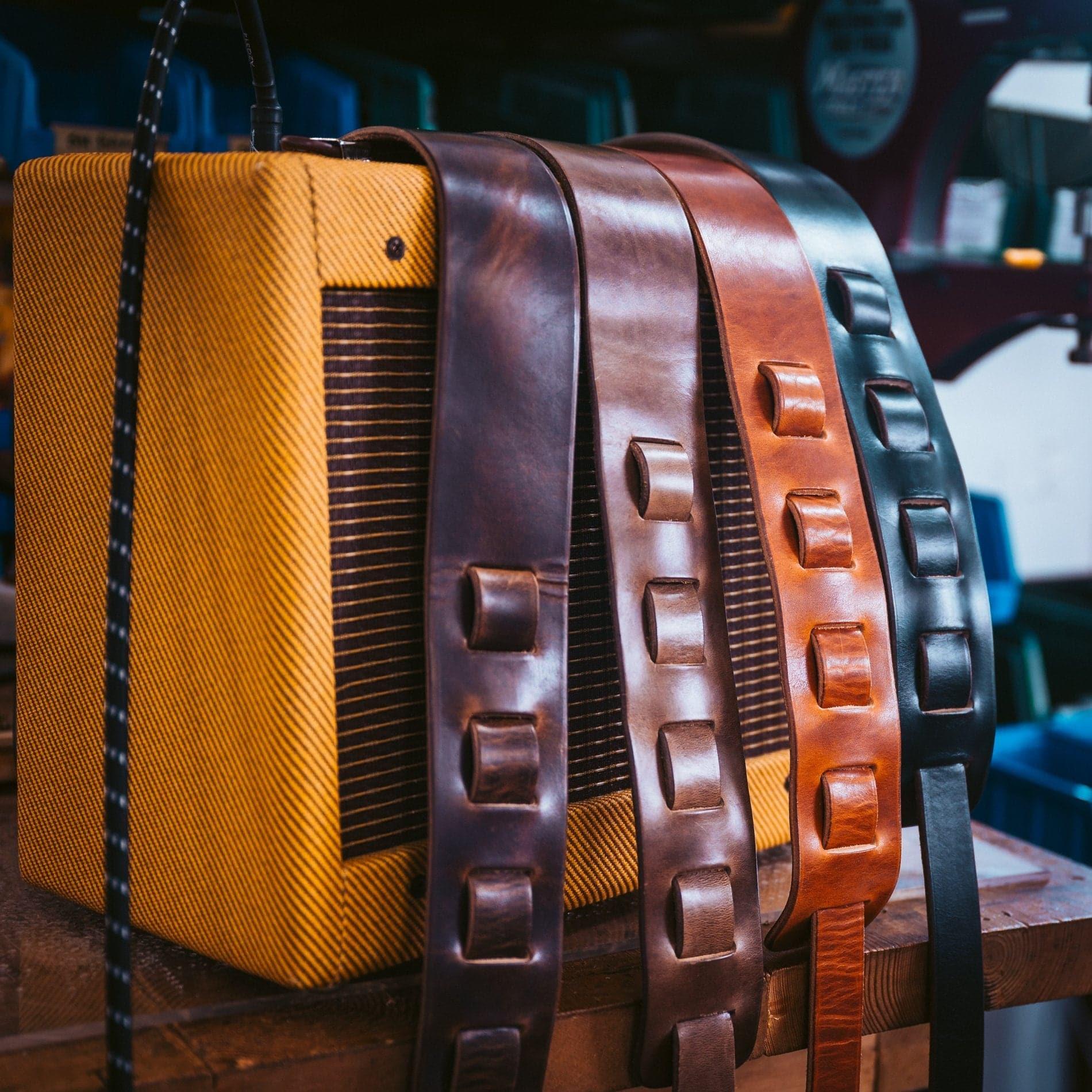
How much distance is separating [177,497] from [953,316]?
1.33 m

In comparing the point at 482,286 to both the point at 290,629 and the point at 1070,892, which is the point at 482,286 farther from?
the point at 1070,892

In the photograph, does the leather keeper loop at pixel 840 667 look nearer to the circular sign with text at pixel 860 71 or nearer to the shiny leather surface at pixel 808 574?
the shiny leather surface at pixel 808 574

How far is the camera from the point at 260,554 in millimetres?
486

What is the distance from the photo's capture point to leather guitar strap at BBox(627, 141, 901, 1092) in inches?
21.4

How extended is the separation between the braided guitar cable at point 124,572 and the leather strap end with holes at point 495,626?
11 cm

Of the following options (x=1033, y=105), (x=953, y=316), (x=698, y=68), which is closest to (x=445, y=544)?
(x=953, y=316)

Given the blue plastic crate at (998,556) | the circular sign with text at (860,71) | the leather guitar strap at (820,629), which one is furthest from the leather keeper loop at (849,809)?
the blue plastic crate at (998,556)

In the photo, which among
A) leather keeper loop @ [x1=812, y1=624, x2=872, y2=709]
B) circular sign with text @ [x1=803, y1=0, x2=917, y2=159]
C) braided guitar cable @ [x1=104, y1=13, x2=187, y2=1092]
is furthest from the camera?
circular sign with text @ [x1=803, y1=0, x2=917, y2=159]

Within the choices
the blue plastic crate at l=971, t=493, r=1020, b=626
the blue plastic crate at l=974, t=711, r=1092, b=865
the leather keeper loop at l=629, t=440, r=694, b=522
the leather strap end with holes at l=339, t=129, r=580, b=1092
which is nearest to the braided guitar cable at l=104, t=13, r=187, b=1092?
the leather strap end with holes at l=339, t=129, r=580, b=1092

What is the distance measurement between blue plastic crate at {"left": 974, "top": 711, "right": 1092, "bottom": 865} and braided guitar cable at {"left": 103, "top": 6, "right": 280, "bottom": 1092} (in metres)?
0.95

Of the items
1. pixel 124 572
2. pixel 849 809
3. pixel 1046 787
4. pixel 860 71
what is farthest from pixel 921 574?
pixel 860 71

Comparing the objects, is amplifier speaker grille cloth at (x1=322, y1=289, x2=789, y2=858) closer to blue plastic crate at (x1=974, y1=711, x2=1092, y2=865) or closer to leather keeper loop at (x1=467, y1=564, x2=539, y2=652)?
leather keeper loop at (x1=467, y1=564, x2=539, y2=652)

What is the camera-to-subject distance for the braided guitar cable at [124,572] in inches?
A: 17.6

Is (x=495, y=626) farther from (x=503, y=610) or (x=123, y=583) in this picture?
(x=123, y=583)
